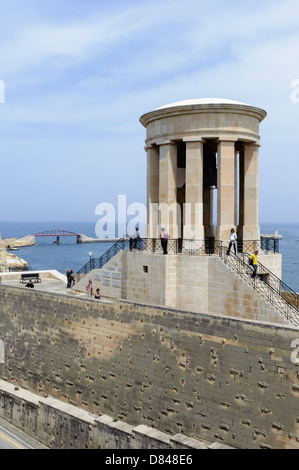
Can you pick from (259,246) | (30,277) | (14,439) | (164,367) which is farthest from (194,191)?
(30,277)

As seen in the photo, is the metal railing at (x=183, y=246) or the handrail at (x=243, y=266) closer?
the handrail at (x=243, y=266)

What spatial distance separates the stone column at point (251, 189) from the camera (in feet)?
56.0

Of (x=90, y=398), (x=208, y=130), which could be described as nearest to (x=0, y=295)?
(x=90, y=398)

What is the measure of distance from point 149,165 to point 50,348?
8.11 m

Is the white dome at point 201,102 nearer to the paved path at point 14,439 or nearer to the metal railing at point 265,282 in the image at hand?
the metal railing at point 265,282

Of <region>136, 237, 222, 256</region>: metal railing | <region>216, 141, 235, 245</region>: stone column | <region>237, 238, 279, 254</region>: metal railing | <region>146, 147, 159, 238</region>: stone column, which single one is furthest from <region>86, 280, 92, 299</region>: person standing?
<region>237, 238, 279, 254</region>: metal railing

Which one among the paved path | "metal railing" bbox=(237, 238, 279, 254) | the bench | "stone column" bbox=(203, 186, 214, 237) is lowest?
the paved path

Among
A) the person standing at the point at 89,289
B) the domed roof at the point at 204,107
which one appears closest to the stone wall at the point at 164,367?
the person standing at the point at 89,289

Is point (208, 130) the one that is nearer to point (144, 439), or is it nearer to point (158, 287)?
point (158, 287)

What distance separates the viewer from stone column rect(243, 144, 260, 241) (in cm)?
1706

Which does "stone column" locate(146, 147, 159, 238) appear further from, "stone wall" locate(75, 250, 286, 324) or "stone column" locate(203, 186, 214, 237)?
"stone column" locate(203, 186, 214, 237)

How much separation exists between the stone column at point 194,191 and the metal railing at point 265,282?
1270 millimetres

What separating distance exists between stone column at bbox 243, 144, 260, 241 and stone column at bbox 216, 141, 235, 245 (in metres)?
1.30

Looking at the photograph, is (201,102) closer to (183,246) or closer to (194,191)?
(194,191)
